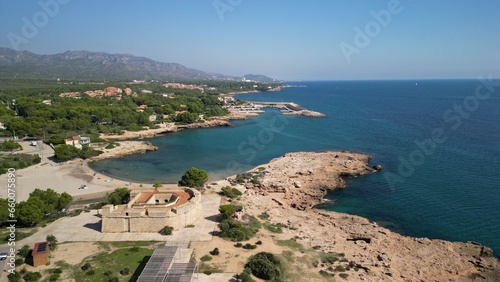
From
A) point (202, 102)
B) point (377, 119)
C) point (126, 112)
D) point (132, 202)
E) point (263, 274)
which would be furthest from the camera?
point (202, 102)

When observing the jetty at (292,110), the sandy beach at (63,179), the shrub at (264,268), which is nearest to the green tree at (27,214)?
the sandy beach at (63,179)

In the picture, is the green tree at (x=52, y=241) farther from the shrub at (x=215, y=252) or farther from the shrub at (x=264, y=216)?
the shrub at (x=264, y=216)

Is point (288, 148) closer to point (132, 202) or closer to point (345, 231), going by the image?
point (345, 231)

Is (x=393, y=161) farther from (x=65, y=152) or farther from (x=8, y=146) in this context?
(x=8, y=146)

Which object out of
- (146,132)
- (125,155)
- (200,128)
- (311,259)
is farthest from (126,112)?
(311,259)

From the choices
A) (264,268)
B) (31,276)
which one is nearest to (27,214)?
(31,276)

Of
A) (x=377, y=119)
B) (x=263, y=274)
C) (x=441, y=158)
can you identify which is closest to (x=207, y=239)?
(x=263, y=274)

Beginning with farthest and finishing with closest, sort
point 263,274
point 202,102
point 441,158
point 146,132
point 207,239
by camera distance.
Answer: point 202,102 → point 146,132 → point 441,158 → point 207,239 → point 263,274

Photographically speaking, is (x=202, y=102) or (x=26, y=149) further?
(x=202, y=102)
